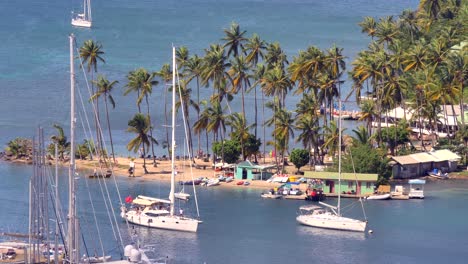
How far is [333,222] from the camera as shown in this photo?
12156cm

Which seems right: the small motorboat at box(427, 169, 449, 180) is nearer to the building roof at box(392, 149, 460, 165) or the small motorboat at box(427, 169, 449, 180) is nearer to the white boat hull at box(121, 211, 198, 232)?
the building roof at box(392, 149, 460, 165)

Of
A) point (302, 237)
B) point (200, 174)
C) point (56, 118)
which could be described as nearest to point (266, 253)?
point (302, 237)

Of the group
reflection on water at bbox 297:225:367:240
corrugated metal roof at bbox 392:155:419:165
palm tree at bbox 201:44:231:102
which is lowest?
reflection on water at bbox 297:225:367:240

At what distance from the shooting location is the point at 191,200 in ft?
433

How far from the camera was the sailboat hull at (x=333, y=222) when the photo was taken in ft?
396

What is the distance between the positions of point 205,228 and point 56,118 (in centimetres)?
6660

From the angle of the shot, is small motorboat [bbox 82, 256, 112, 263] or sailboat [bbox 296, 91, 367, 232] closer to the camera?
small motorboat [bbox 82, 256, 112, 263]

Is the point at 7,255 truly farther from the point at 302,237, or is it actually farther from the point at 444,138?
the point at 444,138

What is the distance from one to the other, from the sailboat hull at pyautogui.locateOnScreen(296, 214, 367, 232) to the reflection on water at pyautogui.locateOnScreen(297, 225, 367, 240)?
406 mm

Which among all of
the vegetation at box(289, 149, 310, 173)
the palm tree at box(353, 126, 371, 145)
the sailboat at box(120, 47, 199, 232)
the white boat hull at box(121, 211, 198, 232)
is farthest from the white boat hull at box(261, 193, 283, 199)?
the white boat hull at box(121, 211, 198, 232)

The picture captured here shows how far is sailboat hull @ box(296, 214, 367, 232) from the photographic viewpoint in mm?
120688

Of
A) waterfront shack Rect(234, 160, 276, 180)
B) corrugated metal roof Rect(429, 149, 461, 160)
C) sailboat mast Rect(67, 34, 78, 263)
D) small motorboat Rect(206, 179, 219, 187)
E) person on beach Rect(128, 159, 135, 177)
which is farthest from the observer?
corrugated metal roof Rect(429, 149, 461, 160)

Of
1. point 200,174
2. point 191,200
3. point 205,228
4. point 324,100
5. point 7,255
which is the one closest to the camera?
point 7,255

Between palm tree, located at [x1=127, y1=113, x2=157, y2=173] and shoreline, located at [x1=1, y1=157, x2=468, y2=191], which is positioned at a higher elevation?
palm tree, located at [x1=127, y1=113, x2=157, y2=173]
